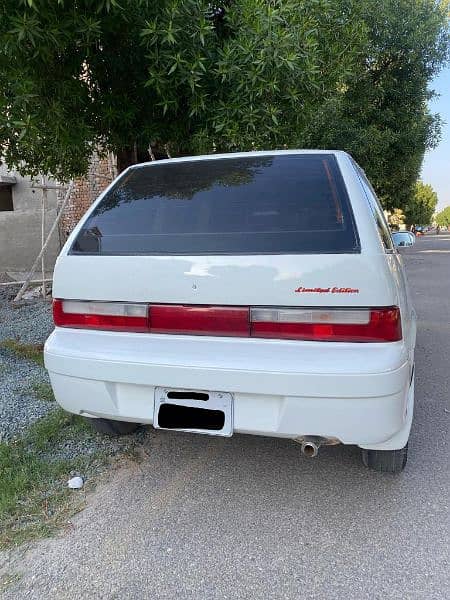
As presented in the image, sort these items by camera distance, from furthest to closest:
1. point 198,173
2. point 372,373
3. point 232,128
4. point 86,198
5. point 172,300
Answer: point 86,198 < point 232,128 < point 198,173 < point 172,300 < point 372,373

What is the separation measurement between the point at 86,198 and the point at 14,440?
854 cm

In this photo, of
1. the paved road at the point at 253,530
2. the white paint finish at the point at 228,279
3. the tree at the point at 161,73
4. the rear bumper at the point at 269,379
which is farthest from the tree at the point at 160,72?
the paved road at the point at 253,530

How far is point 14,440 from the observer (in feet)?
10.3

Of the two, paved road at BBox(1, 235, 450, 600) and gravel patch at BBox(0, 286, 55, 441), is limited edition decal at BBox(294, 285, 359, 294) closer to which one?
paved road at BBox(1, 235, 450, 600)

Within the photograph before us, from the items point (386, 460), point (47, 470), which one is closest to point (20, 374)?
point (47, 470)

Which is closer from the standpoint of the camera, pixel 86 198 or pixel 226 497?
pixel 226 497

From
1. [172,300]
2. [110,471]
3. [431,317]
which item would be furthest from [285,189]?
[431,317]

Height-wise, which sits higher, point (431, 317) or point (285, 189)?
point (285, 189)

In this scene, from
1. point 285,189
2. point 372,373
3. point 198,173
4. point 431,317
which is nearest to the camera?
point 372,373

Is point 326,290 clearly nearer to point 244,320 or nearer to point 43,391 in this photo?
point 244,320

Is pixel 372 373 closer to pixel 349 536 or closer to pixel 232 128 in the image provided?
pixel 349 536

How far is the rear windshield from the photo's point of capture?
224cm

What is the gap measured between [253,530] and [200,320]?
3.46 feet

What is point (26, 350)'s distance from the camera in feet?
16.6
